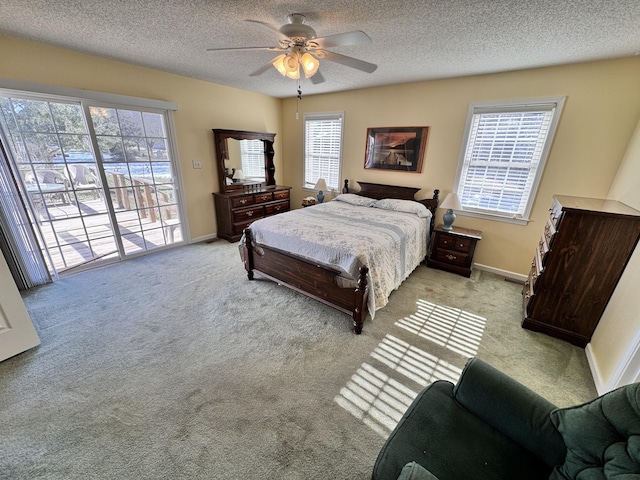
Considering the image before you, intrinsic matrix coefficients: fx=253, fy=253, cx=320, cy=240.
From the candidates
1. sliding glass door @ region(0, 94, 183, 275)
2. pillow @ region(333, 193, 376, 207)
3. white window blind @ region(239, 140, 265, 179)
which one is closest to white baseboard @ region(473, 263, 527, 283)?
pillow @ region(333, 193, 376, 207)

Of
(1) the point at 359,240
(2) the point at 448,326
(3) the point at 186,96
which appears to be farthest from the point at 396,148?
(3) the point at 186,96

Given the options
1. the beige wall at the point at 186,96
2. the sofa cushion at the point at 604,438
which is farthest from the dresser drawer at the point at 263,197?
the sofa cushion at the point at 604,438

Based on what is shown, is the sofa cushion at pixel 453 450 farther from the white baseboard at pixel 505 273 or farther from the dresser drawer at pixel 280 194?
the dresser drawer at pixel 280 194

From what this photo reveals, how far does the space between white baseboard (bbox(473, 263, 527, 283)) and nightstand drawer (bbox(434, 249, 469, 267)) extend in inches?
16.7

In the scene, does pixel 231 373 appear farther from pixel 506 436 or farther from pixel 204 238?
pixel 204 238

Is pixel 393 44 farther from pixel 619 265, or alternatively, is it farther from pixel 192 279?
pixel 192 279

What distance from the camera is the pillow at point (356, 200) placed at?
13.0 feet

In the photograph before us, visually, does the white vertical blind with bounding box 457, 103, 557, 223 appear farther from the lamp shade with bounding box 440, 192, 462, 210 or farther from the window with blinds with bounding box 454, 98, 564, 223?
the lamp shade with bounding box 440, 192, 462, 210

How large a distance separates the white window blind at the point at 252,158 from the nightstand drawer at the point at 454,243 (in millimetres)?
3497

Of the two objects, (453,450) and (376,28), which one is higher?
(376,28)

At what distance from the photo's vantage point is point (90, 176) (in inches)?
124

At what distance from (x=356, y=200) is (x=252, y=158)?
87.4 inches

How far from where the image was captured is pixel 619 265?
6.47 ft

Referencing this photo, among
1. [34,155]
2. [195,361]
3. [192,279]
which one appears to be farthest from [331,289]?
[34,155]
